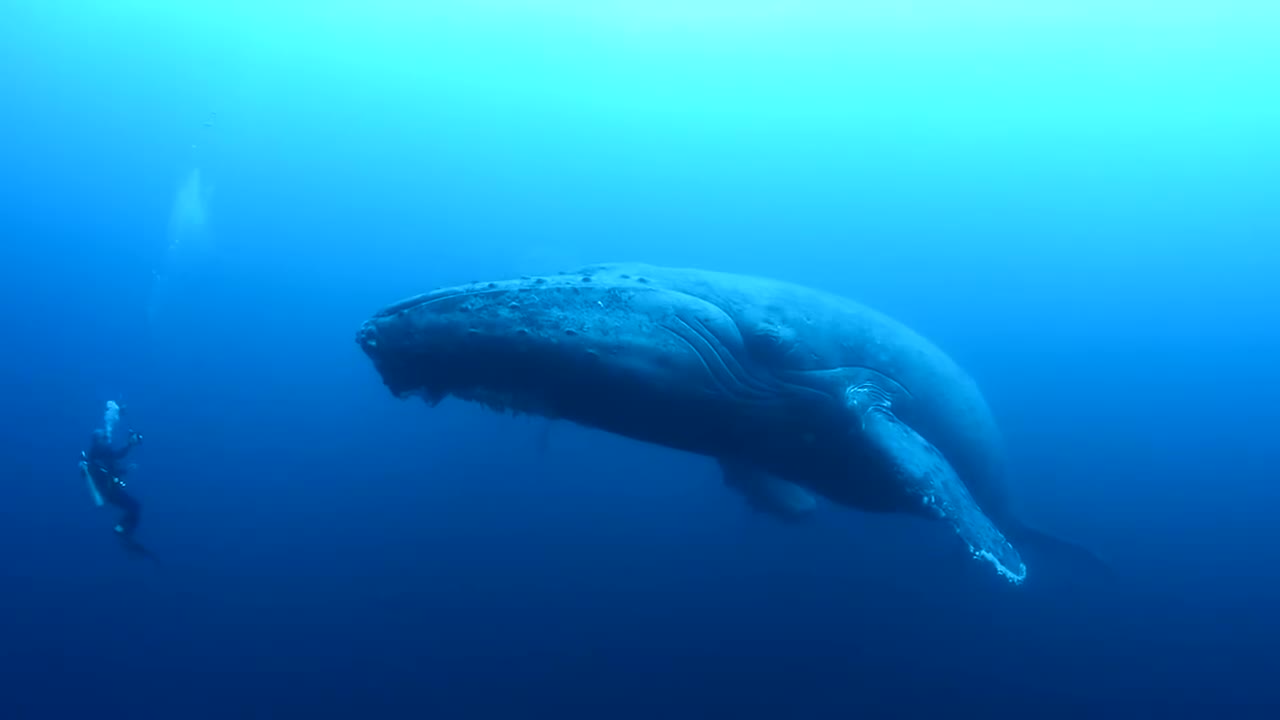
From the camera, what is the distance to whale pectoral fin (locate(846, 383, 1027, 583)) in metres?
5.70

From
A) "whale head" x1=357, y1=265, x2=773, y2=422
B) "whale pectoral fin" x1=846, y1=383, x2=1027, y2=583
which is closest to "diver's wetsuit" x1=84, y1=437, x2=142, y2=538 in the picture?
"whale head" x1=357, y1=265, x2=773, y2=422

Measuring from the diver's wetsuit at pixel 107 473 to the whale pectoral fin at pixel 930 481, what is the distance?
1304 cm

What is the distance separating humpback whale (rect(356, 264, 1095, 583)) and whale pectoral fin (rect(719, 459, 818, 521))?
2 centimetres

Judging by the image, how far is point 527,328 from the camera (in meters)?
4.87

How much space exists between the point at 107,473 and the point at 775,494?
481 inches

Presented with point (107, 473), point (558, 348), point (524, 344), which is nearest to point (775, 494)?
point (558, 348)

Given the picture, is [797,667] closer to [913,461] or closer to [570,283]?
[913,461]

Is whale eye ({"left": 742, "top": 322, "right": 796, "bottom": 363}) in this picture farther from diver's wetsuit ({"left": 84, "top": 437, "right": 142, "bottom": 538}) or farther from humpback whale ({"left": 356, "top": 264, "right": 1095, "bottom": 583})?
diver's wetsuit ({"left": 84, "top": 437, "right": 142, "bottom": 538})

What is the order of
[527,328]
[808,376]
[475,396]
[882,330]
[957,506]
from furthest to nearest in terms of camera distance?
[882,330] < [808,376] < [957,506] < [475,396] < [527,328]

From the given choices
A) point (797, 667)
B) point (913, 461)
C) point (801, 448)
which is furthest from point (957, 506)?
point (797, 667)

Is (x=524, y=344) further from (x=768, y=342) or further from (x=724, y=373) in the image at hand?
(x=768, y=342)

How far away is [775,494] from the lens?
7.96 metres

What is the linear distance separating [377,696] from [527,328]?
1112 cm

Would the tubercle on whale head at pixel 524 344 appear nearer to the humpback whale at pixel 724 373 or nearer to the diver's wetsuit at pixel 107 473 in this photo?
the humpback whale at pixel 724 373
